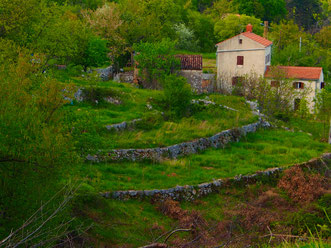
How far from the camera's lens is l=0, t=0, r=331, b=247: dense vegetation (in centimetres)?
1268

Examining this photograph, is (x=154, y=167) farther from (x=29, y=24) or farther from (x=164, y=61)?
(x=164, y=61)

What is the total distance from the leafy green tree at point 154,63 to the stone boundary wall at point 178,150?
11.0 m

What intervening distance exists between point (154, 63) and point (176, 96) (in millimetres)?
9500

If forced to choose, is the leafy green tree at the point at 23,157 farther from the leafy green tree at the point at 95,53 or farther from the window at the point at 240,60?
the window at the point at 240,60

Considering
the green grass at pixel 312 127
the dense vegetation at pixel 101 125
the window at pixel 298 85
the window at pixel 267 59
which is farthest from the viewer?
the window at pixel 267 59

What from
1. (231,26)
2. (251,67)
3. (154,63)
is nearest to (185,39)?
(231,26)

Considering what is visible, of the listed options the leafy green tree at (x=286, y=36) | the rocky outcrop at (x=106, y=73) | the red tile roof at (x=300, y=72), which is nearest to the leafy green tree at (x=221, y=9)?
the leafy green tree at (x=286, y=36)

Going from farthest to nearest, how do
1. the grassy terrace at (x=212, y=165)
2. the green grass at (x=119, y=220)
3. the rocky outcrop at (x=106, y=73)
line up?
1. the rocky outcrop at (x=106, y=73)
2. the grassy terrace at (x=212, y=165)
3. the green grass at (x=119, y=220)

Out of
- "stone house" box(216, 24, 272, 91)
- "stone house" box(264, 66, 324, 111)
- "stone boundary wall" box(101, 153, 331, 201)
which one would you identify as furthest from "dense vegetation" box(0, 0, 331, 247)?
"stone house" box(264, 66, 324, 111)

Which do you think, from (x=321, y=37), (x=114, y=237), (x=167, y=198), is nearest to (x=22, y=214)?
(x=114, y=237)

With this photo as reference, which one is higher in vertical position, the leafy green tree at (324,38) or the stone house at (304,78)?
the leafy green tree at (324,38)

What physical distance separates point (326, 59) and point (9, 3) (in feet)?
135

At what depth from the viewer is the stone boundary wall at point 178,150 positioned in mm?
23734

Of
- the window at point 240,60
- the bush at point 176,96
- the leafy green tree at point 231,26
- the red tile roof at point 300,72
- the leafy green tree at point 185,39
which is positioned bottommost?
the bush at point 176,96
